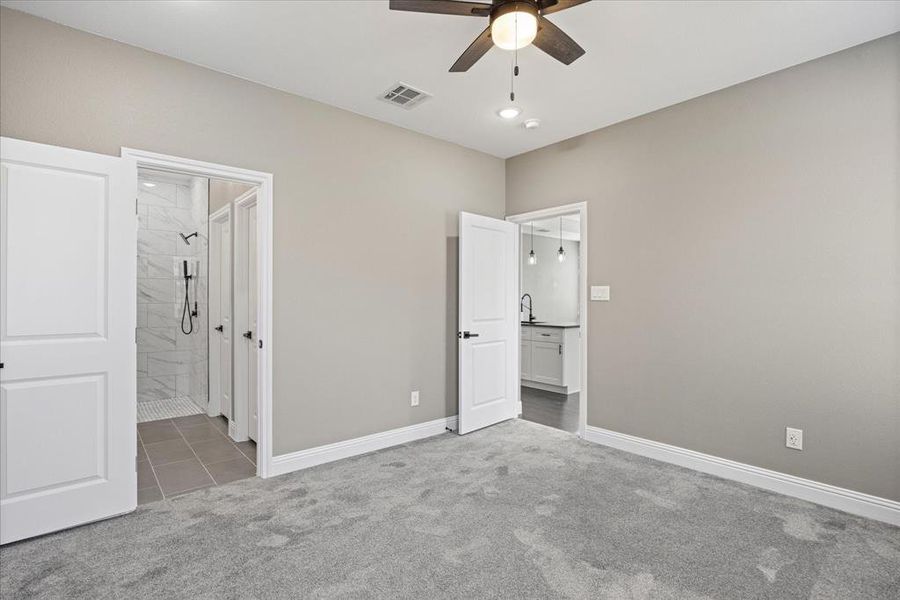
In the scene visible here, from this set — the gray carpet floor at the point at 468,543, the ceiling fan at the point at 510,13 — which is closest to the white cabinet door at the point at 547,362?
the gray carpet floor at the point at 468,543

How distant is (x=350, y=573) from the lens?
208 cm

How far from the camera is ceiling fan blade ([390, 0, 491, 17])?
1.88 metres

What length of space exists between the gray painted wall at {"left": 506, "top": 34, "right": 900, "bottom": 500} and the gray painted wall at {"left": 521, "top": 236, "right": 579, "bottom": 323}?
4030 millimetres

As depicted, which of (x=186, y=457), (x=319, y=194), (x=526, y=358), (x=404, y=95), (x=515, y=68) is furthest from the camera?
(x=526, y=358)

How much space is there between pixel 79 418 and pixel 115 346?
423 millimetres

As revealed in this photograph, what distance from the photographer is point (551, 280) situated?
28.1ft

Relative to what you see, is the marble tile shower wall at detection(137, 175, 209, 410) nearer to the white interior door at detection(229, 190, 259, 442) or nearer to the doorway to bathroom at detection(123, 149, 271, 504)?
the doorway to bathroom at detection(123, 149, 271, 504)

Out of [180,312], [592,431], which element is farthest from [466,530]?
[180,312]

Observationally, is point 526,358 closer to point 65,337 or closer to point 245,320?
point 245,320

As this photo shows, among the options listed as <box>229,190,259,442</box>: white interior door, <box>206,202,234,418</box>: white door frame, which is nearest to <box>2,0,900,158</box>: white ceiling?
<box>229,190,259,442</box>: white interior door

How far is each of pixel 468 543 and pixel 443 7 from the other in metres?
2.60

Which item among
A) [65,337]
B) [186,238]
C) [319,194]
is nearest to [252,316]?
[319,194]

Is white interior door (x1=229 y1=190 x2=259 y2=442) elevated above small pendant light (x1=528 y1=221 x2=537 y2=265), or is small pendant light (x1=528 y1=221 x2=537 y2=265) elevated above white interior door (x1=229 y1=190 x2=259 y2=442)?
small pendant light (x1=528 y1=221 x2=537 y2=265)

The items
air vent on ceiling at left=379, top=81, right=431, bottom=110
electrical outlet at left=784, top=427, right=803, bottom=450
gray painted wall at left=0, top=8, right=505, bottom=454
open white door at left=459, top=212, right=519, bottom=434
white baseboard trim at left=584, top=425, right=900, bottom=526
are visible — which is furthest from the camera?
open white door at left=459, top=212, right=519, bottom=434
